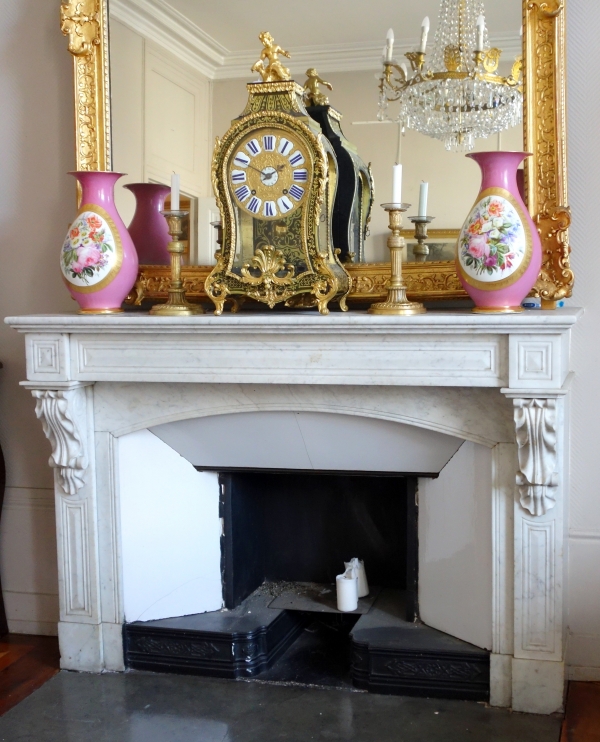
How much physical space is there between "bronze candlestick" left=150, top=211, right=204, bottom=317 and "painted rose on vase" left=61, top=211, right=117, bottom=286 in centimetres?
17

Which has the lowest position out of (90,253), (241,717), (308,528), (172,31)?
(241,717)

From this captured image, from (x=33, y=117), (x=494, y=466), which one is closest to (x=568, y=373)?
(x=494, y=466)

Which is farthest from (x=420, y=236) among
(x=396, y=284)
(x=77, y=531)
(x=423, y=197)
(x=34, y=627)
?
(x=34, y=627)

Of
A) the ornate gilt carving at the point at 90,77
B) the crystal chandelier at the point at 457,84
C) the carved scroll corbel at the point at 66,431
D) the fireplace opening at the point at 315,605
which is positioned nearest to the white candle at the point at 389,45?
the crystal chandelier at the point at 457,84

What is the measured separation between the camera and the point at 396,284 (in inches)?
90.2

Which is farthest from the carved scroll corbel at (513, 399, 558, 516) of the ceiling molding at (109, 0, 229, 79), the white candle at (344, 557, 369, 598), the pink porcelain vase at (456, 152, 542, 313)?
the ceiling molding at (109, 0, 229, 79)

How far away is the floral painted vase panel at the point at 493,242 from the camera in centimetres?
217

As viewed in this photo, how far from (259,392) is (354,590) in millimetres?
713

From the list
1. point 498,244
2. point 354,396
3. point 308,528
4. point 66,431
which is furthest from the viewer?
point 308,528

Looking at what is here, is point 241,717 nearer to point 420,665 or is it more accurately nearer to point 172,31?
point 420,665

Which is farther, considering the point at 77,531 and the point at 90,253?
the point at 77,531

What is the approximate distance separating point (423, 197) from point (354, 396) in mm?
592

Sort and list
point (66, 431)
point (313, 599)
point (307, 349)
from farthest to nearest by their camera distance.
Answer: point (313, 599) → point (66, 431) → point (307, 349)

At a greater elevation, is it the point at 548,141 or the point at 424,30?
the point at 424,30
